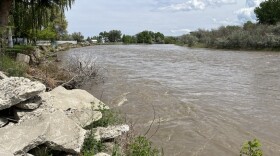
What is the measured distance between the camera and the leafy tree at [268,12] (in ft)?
235

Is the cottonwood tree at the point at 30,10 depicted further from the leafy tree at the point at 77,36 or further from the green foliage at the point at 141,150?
the leafy tree at the point at 77,36

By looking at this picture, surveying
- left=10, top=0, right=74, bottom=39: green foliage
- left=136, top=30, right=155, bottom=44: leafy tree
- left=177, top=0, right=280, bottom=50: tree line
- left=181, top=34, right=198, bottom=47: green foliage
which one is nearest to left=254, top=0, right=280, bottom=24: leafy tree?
left=177, top=0, right=280, bottom=50: tree line

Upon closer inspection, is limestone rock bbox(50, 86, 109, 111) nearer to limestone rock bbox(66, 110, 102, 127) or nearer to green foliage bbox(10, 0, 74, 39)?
limestone rock bbox(66, 110, 102, 127)

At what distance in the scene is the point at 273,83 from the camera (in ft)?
63.9

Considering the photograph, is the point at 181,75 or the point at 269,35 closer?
the point at 181,75

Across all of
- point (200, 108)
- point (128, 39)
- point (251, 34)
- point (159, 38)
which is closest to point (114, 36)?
point (128, 39)

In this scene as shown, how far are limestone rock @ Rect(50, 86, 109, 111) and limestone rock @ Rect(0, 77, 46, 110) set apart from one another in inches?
69.7

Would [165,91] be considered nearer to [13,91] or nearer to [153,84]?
[153,84]

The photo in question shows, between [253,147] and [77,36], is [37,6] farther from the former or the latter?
[77,36]

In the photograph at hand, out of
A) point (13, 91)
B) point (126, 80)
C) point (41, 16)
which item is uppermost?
point (41, 16)

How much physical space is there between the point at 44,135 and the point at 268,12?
73.7 metres

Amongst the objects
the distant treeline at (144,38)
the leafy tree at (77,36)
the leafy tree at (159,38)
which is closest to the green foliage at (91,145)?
the leafy tree at (77,36)

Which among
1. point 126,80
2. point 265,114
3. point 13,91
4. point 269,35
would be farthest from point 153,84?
point 269,35

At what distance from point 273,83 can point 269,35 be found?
38.0 metres
